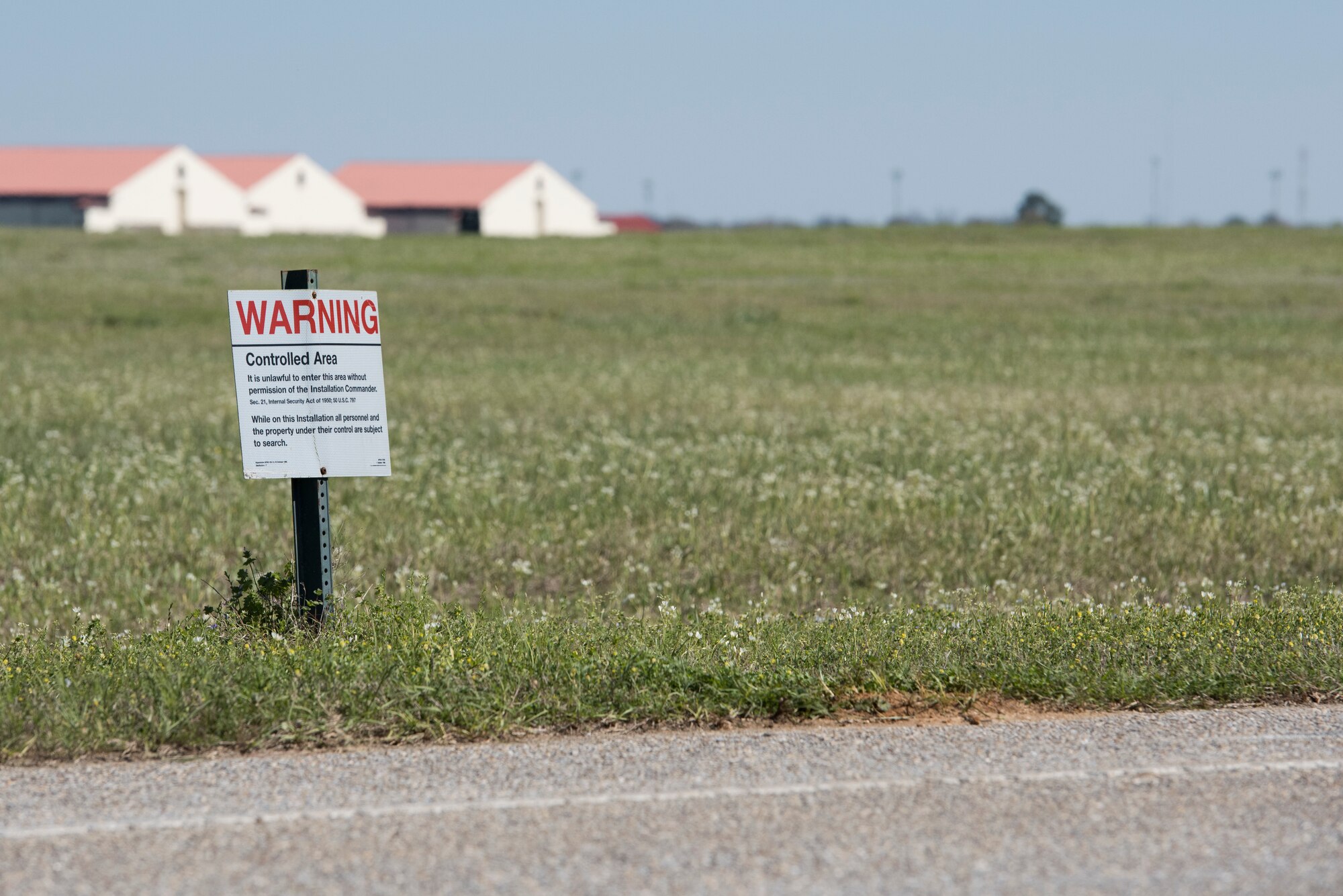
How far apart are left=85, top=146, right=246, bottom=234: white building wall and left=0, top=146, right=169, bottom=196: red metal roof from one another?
0.93 meters

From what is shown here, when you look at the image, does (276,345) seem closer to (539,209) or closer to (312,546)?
(312,546)

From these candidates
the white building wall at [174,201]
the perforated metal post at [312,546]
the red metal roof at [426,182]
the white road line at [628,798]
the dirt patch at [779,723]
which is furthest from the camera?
the red metal roof at [426,182]

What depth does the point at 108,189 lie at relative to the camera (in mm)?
105062

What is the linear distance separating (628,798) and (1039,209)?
5508 inches

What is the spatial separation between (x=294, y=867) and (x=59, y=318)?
3440cm

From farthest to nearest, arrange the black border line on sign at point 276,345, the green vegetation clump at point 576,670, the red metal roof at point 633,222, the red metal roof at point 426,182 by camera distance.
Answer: the red metal roof at point 633,222 < the red metal roof at point 426,182 < the black border line on sign at point 276,345 < the green vegetation clump at point 576,670

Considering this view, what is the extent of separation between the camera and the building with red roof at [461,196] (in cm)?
11900

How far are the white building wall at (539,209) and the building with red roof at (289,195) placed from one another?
10.4m

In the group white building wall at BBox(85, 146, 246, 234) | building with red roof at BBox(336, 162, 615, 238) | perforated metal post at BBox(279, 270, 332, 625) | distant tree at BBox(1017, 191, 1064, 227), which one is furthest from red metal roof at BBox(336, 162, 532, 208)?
perforated metal post at BBox(279, 270, 332, 625)

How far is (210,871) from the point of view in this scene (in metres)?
4.24

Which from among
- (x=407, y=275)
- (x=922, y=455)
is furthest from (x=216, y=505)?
(x=407, y=275)

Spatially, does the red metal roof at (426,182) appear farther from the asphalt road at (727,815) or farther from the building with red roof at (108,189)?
the asphalt road at (727,815)

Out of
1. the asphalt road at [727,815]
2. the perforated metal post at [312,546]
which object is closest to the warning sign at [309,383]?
the perforated metal post at [312,546]

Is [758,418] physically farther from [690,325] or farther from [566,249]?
[566,249]
